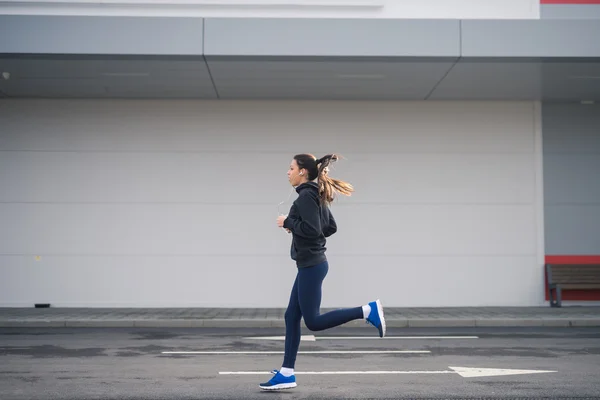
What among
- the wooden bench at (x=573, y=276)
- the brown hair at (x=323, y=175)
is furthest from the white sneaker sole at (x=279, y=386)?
the wooden bench at (x=573, y=276)

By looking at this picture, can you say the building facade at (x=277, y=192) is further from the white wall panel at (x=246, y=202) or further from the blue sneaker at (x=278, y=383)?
the blue sneaker at (x=278, y=383)

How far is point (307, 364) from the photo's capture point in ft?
28.3

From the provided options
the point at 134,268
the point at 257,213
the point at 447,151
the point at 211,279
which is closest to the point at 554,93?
the point at 447,151

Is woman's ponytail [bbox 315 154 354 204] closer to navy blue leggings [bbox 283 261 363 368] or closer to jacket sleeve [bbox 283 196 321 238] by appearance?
jacket sleeve [bbox 283 196 321 238]

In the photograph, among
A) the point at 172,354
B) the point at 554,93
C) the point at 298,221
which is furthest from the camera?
the point at 554,93

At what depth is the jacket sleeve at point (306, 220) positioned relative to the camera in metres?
6.64

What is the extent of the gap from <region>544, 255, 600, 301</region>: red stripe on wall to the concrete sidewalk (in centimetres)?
112

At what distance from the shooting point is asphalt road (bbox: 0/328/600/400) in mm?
6824

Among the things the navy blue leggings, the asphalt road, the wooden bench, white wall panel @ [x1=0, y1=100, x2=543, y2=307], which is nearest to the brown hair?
the navy blue leggings

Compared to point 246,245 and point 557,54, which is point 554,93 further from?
point 246,245

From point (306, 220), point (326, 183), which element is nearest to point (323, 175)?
point (326, 183)

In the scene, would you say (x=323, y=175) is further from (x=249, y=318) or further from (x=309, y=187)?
(x=249, y=318)

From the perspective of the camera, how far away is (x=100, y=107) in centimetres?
1727

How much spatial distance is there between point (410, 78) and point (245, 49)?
3218 millimetres
